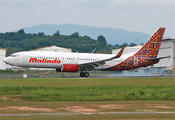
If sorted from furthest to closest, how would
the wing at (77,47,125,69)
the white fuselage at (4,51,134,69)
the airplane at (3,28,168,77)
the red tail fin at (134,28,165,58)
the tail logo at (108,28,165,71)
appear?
the red tail fin at (134,28,165,58)
the tail logo at (108,28,165,71)
the wing at (77,47,125,69)
the airplane at (3,28,168,77)
the white fuselage at (4,51,134,69)

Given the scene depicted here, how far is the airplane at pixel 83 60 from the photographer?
51.2 meters

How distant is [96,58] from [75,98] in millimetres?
28836

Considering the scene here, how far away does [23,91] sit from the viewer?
31.1 m

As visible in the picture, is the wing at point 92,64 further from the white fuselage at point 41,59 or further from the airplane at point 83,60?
the white fuselage at point 41,59

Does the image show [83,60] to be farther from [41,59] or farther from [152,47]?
[152,47]

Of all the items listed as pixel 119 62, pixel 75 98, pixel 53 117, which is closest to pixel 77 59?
pixel 119 62

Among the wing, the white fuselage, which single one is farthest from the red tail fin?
the white fuselage

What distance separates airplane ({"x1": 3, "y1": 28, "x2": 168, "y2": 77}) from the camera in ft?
168

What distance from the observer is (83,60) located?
53.7m

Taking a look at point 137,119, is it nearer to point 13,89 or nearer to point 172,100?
point 172,100

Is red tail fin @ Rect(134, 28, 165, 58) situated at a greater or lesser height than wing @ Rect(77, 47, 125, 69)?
greater

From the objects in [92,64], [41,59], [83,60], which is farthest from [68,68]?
[41,59]

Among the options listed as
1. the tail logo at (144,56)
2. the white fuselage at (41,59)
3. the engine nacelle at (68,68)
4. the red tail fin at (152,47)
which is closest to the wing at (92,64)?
the white fuselage at (41,59)

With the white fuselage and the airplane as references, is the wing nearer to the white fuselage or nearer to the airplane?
the airplane
